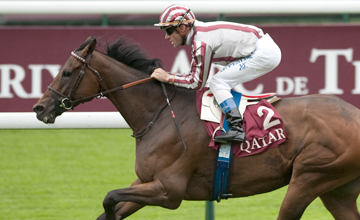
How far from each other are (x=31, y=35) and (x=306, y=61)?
2800 mm

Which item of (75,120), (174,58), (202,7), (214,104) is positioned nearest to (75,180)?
(174,58)

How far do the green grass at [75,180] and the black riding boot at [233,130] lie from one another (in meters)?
1.59

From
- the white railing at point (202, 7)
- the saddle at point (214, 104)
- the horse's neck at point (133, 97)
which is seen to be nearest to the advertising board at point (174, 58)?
the white railing at point (202, 7)

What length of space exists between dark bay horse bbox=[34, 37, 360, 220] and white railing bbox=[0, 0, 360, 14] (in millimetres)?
1648

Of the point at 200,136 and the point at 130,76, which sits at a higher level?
the point at 130,76

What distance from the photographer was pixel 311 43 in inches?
241

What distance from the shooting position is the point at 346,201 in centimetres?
440

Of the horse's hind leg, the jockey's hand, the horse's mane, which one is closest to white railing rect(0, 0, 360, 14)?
the horse's mane

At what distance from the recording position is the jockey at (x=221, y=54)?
4.09m

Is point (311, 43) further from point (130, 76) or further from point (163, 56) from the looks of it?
point (130, 76)

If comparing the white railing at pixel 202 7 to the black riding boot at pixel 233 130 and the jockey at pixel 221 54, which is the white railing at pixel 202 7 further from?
the black riding boot at pixel 233 130

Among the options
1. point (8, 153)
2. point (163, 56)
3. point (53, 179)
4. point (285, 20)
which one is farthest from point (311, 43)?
point (8, 153)

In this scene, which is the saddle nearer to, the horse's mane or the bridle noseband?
the horse's mane

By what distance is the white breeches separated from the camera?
4215 mm
